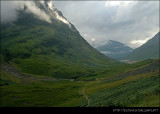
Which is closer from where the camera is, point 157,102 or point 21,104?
point 157,102

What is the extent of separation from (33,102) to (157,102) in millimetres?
82496

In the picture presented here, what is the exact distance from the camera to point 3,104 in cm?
10500
